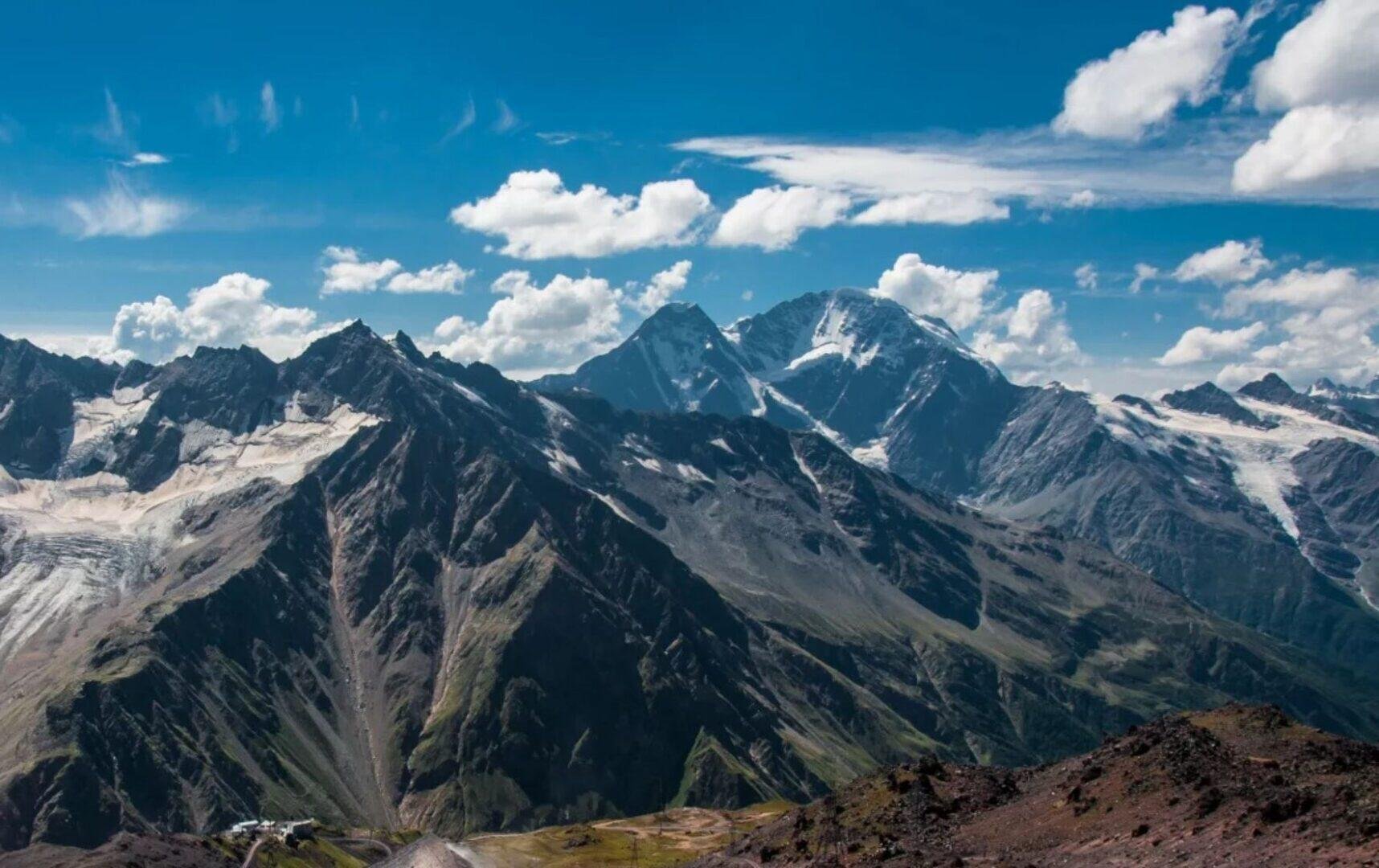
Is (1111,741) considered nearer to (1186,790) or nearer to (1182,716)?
(1182,716)

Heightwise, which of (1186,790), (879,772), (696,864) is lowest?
(696,864)

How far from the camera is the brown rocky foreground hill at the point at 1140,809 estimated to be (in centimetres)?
8506

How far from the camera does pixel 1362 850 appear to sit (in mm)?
76625

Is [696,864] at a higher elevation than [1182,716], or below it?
below

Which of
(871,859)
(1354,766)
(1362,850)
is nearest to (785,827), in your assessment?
(871,859)

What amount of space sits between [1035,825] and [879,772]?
4784cm

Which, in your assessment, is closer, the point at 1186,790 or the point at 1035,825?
the point at 1186,790

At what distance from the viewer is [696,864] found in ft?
534

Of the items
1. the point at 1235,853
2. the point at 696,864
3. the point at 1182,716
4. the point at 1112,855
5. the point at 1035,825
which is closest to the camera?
the point at 1235,853

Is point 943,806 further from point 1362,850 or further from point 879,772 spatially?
point 1362,850

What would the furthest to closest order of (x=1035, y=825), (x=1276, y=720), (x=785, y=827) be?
1. (x=785, y=827)
2. (x=1276, y=720)
3. (x=1035, y=825)

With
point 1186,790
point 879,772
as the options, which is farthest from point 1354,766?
point 879,772

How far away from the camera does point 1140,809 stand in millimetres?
101438

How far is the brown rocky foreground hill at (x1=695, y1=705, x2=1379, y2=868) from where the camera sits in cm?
8506
